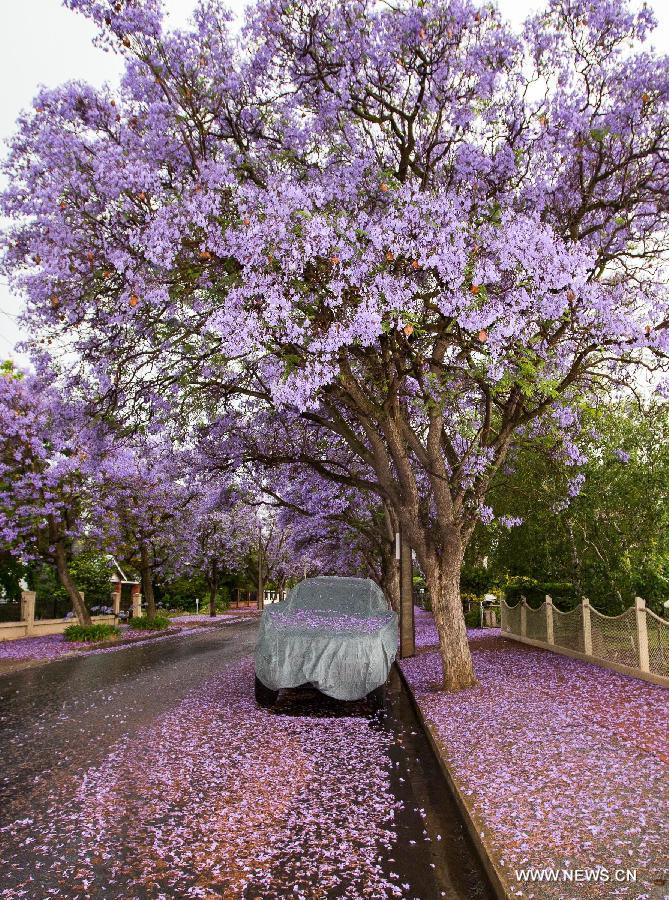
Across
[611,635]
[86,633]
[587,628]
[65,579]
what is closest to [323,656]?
[611,635]

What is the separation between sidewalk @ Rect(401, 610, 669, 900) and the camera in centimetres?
415

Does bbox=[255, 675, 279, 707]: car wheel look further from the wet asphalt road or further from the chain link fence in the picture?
the chain link fence

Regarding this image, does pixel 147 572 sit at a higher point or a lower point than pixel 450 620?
higher

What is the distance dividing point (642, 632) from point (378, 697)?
14.7 ft

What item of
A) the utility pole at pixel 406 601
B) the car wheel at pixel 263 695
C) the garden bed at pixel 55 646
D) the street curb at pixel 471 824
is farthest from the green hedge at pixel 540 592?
the garden bed at pixel 55 646

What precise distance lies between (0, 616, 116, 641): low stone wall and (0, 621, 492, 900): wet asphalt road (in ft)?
28.1

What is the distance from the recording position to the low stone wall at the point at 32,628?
25.9 meters

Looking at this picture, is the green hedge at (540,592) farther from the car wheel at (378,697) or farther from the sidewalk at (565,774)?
the car wheel at (378,697)

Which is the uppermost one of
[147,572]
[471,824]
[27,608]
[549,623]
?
[147,572]

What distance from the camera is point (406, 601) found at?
18141 mm

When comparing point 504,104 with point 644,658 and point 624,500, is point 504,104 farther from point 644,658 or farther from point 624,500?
point 624,500

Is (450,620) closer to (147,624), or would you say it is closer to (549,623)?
(549,623)

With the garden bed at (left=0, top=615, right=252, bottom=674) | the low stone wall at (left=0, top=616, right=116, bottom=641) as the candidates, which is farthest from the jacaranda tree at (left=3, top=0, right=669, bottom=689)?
the low stone wall at (left=0, top=616, right=116, bottom=641)

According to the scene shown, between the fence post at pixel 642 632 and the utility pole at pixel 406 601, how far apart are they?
6479 mm
